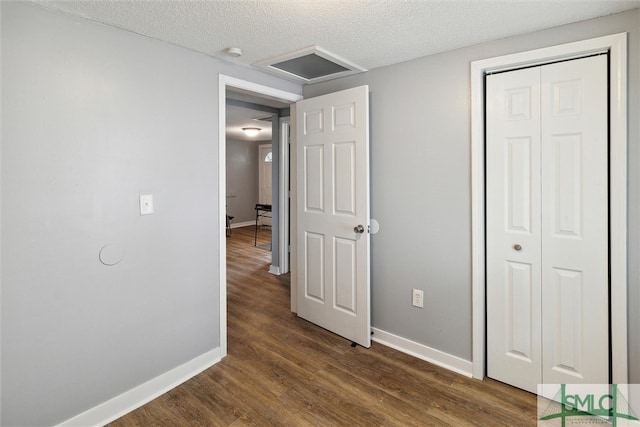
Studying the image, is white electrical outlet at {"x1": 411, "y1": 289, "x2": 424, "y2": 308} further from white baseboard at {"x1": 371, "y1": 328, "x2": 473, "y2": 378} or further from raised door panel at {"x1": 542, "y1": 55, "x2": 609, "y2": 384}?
raised door panel at {"x1": 542, "y1": 55, "x2": 609, "y2": 384}

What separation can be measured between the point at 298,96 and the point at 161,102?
51.4 inches

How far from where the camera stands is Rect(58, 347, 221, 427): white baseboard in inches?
71.7

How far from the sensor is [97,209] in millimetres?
1827

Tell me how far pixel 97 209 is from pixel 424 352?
2349 millimetres

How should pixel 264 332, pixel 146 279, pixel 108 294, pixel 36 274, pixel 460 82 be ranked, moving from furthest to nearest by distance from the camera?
pixel 264 332 → pixel 460 82 → pixel 146 279 → pixel 108 294 → pixel 36 274

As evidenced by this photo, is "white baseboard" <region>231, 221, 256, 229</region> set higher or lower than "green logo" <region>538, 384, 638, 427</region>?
higher

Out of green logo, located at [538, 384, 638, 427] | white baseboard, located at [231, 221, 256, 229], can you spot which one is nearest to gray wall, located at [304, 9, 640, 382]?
green logo, located at [538, 384, 638, 427]

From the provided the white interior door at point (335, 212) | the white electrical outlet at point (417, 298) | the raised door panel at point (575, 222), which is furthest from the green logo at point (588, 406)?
the white interior door at point (335, 212)

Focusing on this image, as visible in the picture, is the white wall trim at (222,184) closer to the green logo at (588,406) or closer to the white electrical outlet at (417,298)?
the white electrical outlet at (417,298)

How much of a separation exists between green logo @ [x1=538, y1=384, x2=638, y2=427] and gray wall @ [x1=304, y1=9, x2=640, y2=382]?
1.72 ft

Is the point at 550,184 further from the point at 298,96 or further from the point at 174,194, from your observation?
the point at 174,194

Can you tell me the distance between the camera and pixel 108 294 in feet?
6.21

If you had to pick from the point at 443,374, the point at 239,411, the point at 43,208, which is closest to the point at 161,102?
the point at 43,208

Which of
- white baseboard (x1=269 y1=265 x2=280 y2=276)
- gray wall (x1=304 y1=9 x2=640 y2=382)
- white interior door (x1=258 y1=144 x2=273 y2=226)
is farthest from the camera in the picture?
white interior door (x1=258 y1=144 x2=273 y2=226)
